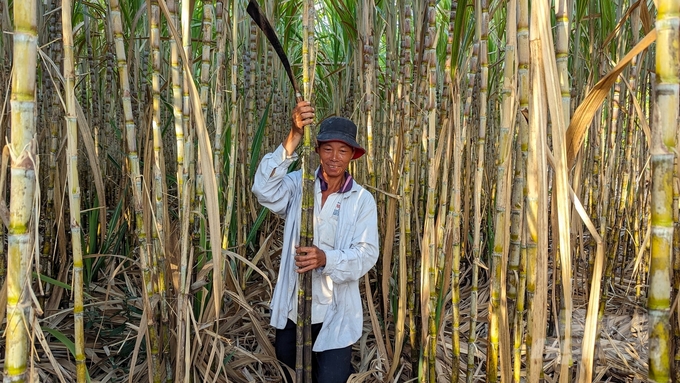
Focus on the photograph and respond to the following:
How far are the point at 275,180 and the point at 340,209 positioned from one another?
257mm

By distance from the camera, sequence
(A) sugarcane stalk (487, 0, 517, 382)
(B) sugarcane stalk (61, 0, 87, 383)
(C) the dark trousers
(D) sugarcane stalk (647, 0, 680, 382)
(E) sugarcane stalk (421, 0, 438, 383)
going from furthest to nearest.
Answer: (C) the dark trousers, (E) sugarcane stalk (421, 0, 438, 383), (A) sugarcane stalk (487, 0, 517, 382), (B) sugarcane stalk (61, 0, 87, 383), (D) sugarcane stalk (647, 0, 680, 382)

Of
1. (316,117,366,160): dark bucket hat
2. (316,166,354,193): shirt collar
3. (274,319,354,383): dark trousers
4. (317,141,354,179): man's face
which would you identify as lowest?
(274,319,354,383): dark trousers

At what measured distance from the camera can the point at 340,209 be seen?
1846 mm

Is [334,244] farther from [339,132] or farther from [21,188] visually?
[21,188]

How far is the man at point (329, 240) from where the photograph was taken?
1.77 metres

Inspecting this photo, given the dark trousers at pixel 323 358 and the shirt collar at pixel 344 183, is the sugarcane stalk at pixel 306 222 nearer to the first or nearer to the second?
the dark trousers at pixel 323 358

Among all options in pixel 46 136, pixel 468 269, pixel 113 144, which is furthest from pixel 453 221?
pixel 113 144

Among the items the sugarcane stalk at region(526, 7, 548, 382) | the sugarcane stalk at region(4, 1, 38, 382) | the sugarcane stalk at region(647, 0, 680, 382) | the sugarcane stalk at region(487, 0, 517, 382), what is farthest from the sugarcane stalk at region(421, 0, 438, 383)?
the sugarcane stalk at region(4, 1, 38, 382)

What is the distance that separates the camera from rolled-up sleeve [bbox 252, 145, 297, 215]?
5.70 feet

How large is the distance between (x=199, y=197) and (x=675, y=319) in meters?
1.39

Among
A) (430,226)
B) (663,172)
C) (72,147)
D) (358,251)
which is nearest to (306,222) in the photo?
(430,226)

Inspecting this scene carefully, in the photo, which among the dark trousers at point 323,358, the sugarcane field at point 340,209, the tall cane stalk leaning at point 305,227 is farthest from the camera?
the dark trousers at point 323,358

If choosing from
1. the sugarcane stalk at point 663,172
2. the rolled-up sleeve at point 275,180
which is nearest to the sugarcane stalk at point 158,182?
the rolled-up sleeve at point 275,180

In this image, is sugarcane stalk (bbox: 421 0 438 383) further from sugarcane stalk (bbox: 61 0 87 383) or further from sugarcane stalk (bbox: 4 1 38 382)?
sugarcane stalk (bbox: 4 1 38 382)
